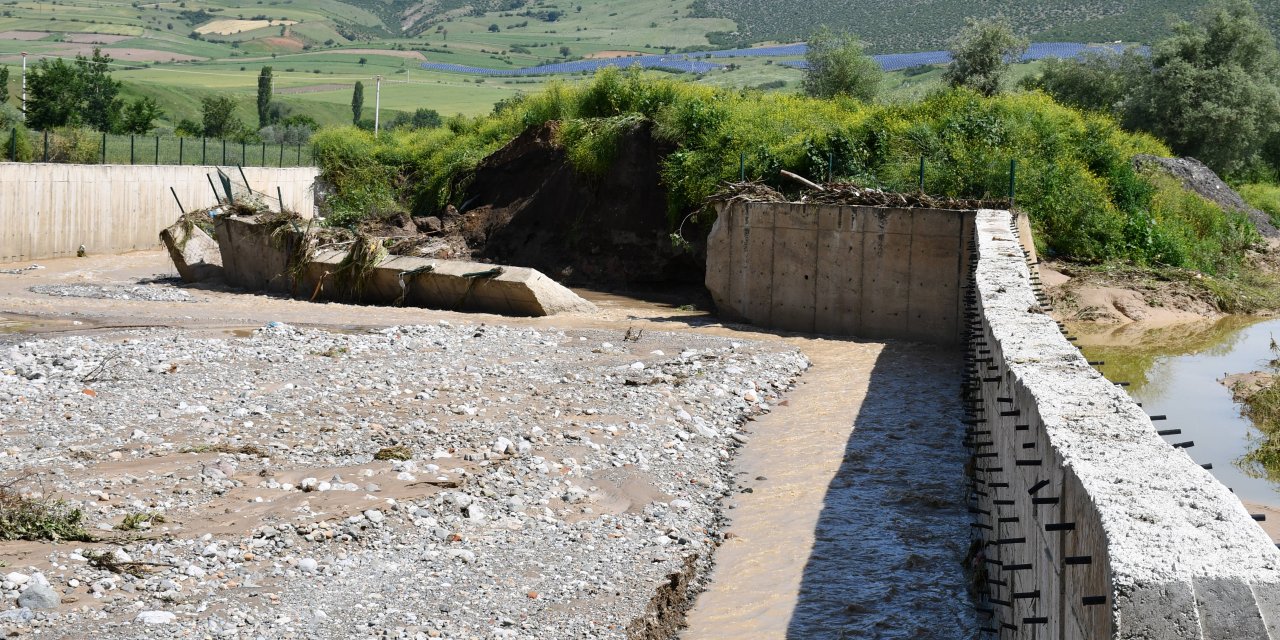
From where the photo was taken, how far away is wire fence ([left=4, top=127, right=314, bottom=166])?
106 feet

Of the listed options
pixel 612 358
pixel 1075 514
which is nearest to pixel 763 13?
pixel 612 358

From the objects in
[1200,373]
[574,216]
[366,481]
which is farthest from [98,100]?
[366,481]

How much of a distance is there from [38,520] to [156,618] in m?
1.84

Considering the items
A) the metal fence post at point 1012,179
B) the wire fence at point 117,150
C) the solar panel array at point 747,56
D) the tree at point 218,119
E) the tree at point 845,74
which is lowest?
the metal fence post at point 1012,179

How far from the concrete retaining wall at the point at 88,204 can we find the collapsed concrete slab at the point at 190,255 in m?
4.97

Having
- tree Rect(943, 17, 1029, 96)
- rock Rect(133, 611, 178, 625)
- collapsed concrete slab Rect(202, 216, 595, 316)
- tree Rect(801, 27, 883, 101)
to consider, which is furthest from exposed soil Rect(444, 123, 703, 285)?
tree Rect(943, 17, 1029, 96)

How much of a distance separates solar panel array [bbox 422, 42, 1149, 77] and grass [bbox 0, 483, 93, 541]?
35044 millimetres

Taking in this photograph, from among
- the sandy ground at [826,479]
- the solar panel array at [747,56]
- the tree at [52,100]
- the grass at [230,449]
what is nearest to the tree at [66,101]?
the tree at [52,100]

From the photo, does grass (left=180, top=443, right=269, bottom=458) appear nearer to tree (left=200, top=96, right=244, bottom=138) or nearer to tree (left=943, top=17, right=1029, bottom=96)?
tree (left=943, top=17, right=1029, bottom=96)

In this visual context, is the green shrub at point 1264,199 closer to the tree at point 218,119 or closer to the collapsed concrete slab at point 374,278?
the collapsed concrete slab at point 374,278

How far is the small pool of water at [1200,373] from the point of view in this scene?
474 inches

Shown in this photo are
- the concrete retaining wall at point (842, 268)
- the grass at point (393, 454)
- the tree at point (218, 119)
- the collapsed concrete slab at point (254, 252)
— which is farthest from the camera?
the tree at point (218, 119)

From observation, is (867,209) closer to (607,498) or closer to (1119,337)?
(1119,337)

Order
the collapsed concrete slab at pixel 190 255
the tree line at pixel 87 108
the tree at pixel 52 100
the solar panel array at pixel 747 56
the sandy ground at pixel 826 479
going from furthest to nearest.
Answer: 1. the solar panel array at pixel 747 56
2. the tree line at pixel 87 108
3. the tree at pixel 52 100
4. the collapsed concrete slab at pixel 190 255
5. the sandy ground at pixel 826 479
